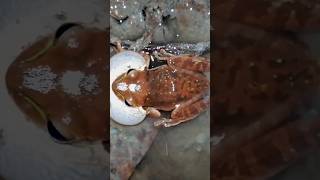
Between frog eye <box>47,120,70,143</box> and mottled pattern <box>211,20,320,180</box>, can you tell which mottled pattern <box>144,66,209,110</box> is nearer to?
mottled pattern <box>211,20,320,180</box>

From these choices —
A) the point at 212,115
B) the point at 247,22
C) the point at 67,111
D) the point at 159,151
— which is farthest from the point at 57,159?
the point at 247,22

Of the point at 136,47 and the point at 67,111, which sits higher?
the point at 136,47

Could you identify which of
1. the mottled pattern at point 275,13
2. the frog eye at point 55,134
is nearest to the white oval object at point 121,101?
the frog eye at point 55,134

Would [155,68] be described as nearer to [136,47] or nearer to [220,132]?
[136,47]

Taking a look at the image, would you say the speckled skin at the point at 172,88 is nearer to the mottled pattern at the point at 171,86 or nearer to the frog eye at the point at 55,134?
the mottled pattern at the point at 171,86

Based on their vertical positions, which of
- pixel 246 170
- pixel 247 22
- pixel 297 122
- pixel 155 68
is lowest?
pixel 246 170

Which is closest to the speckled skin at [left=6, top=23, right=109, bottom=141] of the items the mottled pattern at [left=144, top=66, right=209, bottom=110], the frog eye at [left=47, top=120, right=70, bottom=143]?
the frog eye at [left=47, top=120, right=70, bottom=143]

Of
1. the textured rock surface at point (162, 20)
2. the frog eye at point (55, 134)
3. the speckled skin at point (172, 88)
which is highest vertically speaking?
the textured rock surface at point (162, 20)

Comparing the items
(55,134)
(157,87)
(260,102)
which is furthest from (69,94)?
(260,102)
